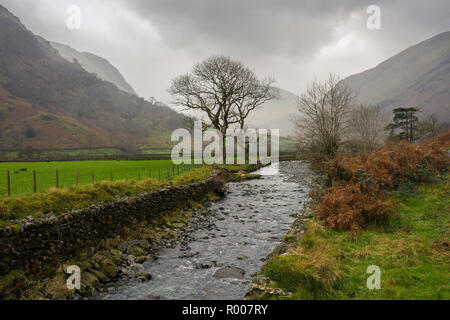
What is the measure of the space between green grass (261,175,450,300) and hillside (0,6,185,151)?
126m

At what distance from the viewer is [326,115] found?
36469 millimetres

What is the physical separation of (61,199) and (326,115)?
32794 millimetres

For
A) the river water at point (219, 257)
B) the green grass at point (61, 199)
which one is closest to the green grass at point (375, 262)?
the river water at point (219, 257)

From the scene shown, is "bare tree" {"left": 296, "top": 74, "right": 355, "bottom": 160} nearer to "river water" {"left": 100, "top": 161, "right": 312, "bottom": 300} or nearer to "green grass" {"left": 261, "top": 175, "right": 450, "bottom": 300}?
"river water" {"left": 100, "top": 161, "right": 312, "bottom": 300}

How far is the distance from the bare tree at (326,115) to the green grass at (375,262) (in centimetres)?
2520

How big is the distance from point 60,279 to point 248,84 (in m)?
40.0

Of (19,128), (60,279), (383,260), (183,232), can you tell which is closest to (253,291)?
(383,260)

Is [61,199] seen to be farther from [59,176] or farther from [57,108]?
[57,108]

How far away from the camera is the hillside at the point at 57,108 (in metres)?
123

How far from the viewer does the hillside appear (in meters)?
123

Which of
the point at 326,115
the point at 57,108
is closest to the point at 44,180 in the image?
the point at 326,115

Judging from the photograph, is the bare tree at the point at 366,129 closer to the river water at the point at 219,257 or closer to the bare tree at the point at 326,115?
the bare tree at the point at 326,115

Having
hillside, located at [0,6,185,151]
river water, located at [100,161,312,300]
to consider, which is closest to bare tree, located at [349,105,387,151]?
river water, located at [100,161,312,300]

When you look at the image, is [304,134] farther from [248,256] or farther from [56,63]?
[56,63]
